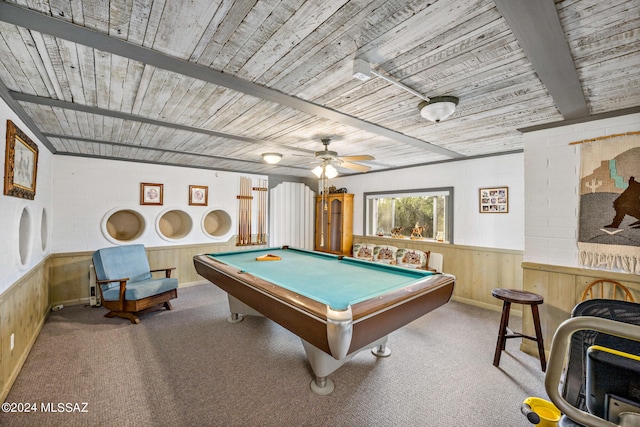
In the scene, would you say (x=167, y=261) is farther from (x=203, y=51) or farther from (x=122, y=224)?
(x=203, y=51)

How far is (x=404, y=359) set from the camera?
2.66 metres

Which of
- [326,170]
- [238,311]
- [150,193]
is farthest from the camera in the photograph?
[150,193]

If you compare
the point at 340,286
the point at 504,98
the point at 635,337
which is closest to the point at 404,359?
the point at 340,286

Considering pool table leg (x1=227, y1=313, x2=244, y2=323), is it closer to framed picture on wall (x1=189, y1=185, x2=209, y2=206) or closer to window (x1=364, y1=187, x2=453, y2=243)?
framed picture on wall (x1=189, y1=185, x2=209, y2=206)

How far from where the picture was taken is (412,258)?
4.62m

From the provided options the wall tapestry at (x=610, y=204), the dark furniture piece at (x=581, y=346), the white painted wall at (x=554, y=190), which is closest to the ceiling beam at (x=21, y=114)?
the dark furniture piece at (x=581, y=346)

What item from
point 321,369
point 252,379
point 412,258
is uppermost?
point 412,258

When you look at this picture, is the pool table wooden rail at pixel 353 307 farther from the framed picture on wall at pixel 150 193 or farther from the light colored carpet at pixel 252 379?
the framed picture on wall at pixel 150 193

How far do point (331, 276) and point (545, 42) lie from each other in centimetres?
220

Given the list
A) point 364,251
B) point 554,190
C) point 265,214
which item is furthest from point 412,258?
point 265,214

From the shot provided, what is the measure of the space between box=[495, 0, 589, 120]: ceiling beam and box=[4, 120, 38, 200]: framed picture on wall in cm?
334

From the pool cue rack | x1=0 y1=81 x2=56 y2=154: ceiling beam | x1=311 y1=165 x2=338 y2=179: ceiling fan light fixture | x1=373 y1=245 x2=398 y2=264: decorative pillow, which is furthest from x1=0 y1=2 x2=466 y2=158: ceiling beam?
the pool cue rack

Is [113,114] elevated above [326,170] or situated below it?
above

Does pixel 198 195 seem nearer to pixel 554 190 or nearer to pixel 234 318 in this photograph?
pixel 234 318
